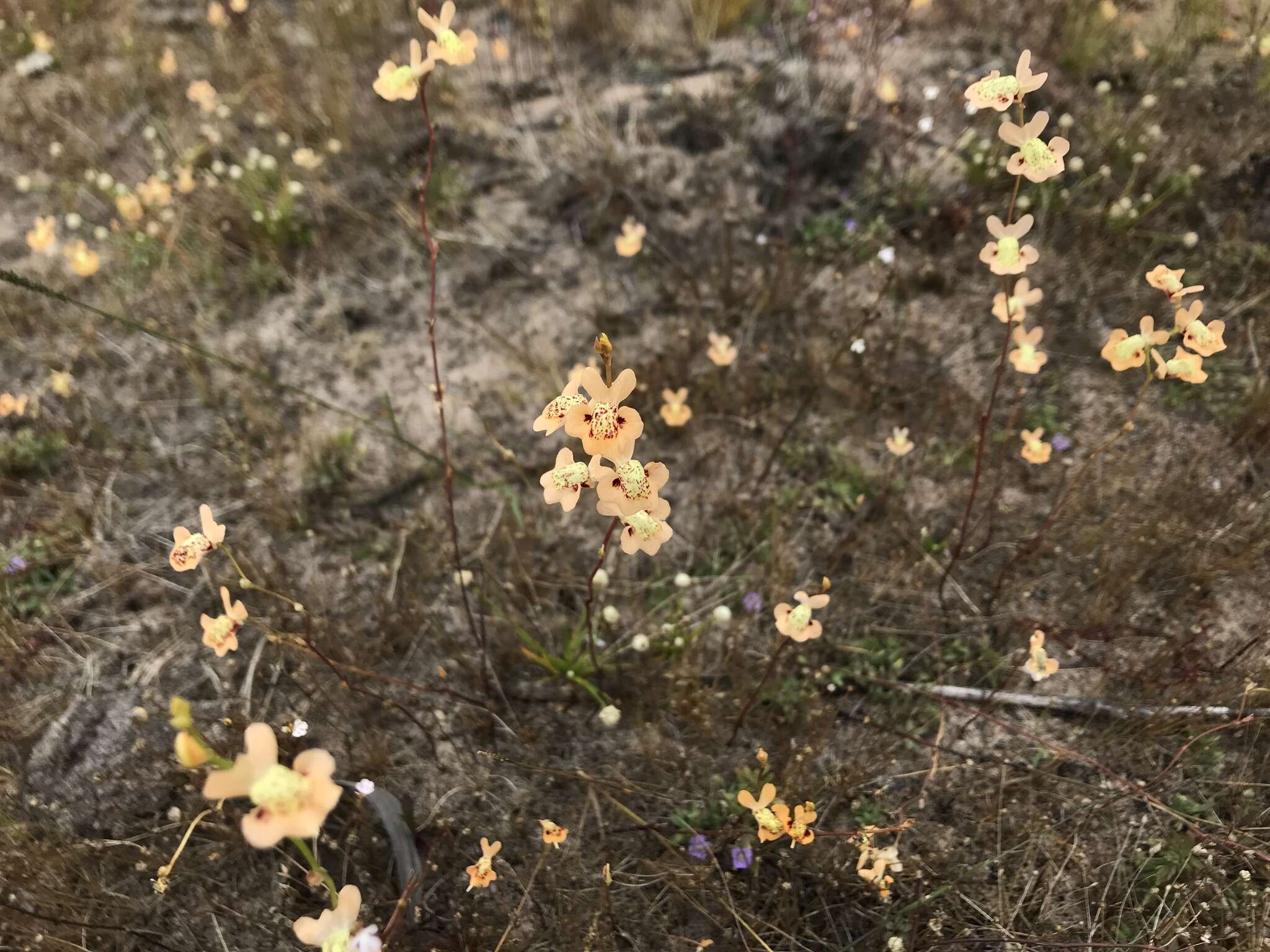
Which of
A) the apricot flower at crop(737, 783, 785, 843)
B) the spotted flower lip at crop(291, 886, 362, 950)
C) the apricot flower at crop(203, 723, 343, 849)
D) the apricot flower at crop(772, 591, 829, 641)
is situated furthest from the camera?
the apricot flower at crop(772, 591, 829, 641)

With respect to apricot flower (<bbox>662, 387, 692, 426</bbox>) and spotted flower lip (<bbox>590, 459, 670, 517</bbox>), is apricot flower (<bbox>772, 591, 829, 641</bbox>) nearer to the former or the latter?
spotted flower lip (<bbox>590, 459, 670, 517</bbox>)

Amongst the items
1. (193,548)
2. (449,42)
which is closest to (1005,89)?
(449,42)

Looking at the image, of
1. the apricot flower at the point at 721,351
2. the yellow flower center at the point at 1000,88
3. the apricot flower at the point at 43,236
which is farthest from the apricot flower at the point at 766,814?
the apricot flower at the point at 43,236

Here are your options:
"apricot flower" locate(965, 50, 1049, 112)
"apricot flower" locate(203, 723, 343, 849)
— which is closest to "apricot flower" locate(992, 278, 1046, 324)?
"apricot flower" locate(965, 50, 1049, 112)

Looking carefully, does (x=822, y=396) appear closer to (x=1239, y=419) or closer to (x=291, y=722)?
(x=1239, y=419)

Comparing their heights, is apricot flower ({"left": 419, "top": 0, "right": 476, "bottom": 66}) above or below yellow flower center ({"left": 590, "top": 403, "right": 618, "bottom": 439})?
above

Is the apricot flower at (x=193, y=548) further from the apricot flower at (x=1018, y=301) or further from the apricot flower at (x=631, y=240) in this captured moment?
the apricot flower at (x=1018, y=301)

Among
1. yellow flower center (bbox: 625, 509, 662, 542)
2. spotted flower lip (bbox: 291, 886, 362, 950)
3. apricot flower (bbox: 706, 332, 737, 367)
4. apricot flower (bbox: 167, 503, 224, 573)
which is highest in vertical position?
yellow flower center (bbox: 625, 509, 662, 542)
